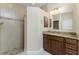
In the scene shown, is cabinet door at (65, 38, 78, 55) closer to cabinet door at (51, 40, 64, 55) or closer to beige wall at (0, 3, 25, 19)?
cabinet door at (51, 40, 64, 55)

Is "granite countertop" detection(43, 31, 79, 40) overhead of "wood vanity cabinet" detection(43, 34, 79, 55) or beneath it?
overhead

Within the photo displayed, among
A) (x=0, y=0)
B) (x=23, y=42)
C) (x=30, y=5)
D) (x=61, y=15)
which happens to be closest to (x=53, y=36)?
(x=61, y=15)

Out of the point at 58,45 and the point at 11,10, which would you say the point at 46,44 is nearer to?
the point at 58,45

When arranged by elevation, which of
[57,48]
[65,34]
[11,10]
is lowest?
[57,48]

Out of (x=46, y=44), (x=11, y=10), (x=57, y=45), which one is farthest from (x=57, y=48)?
(x=11, y=10)

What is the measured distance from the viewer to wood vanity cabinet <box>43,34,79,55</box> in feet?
6.30

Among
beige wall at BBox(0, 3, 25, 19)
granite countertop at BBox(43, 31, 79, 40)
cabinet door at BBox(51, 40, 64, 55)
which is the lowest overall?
cabinet door at BBox(51, 40, 64, 55)

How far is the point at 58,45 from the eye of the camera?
2039 mm

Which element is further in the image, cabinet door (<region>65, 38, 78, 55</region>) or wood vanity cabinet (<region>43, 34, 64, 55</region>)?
wood vanity cabinet (<region>43, 34, 64, 55</region>)

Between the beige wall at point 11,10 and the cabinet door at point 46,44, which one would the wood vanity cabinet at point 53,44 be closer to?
the cabinet door at point 46,44

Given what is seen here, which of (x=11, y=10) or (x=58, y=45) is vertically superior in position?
(x=11, y=10)

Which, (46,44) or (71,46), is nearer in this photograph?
(71,46)

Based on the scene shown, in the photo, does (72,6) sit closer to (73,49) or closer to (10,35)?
(73,49)

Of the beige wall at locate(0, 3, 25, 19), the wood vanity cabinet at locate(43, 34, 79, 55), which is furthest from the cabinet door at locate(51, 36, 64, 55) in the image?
the beige wall at locate(0, 3, 25, 19)
